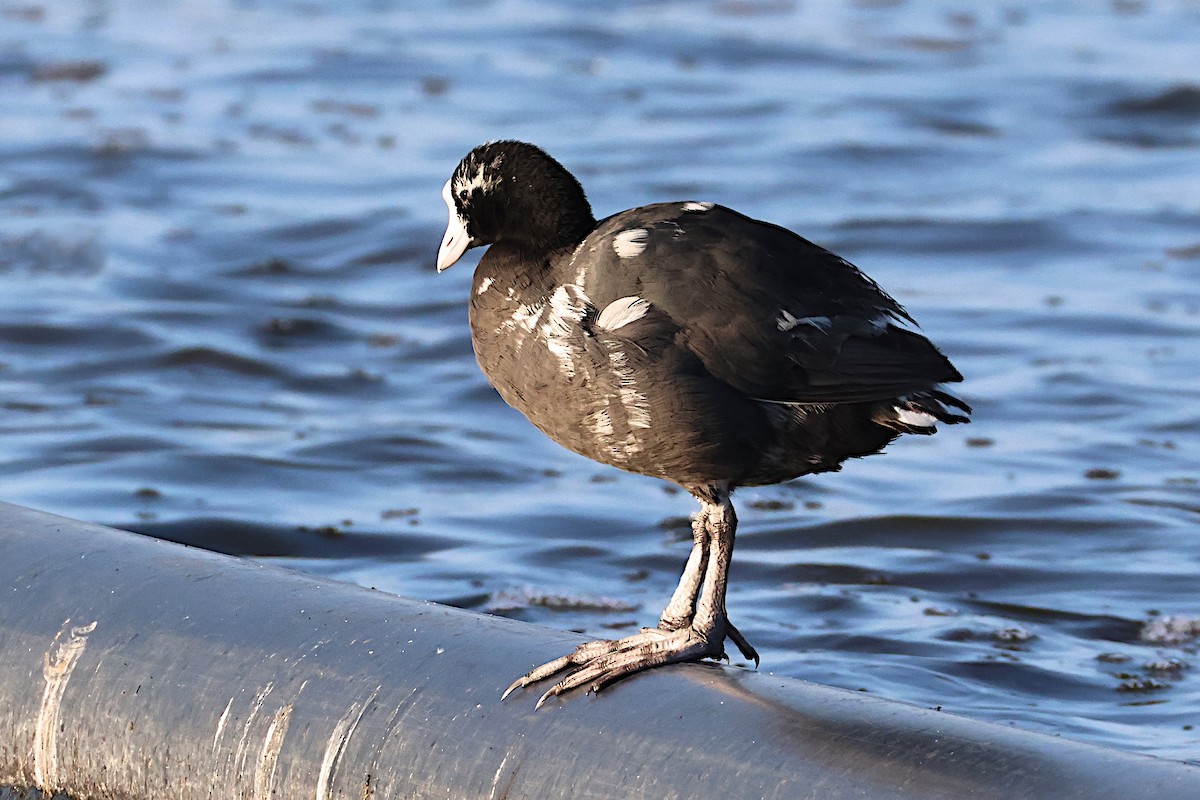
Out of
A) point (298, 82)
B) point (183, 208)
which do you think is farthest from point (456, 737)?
point (298, 82)

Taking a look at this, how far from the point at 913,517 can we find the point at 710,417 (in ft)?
13.9

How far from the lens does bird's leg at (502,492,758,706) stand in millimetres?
3920

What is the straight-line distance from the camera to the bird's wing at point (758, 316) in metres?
4.18

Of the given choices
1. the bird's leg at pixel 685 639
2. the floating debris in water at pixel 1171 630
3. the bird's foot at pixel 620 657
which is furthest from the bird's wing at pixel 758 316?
the floating debris in water at pixel 1171 630

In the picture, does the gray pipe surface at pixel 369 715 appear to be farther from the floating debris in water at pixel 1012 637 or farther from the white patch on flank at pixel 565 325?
the floating debris in water at pixel 1012 637

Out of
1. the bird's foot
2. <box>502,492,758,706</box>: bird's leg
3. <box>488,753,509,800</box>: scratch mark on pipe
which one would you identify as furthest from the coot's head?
<box>488,753,509,800</box>: scratch mark on pipe

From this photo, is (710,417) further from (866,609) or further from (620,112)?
(620,112)

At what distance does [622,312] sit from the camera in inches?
164

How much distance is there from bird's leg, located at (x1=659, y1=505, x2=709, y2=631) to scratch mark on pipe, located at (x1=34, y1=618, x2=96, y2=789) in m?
1.34

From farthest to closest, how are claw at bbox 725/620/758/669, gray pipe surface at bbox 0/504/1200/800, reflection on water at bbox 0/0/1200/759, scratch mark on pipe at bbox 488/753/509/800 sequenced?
reflection on water at bbox 0/0/1200/759
claw at bbox 725/620/758/669
scratch mark on pipe at bbox 488/753/509/800
gray pipe surface at bbox 0/504/1200/800

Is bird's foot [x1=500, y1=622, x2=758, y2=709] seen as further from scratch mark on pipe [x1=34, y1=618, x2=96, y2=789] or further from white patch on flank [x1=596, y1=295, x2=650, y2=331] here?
scratch mark on pipe [x1=34, y1=618, x2=96, y2=789]

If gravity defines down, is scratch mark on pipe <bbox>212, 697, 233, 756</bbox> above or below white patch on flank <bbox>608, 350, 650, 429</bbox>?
below

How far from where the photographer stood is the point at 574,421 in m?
4.24

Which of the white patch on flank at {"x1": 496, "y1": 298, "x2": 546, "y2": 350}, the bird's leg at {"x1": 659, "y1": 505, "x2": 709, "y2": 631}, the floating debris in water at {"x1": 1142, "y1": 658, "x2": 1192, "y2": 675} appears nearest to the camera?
the white patch on flank at {"x1": 496, "y1": 298, "x2": 546, "y2": 350}
